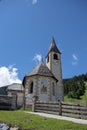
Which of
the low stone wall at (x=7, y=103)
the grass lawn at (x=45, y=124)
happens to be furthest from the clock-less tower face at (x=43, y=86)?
the grass lawn at (x=45, y=124)

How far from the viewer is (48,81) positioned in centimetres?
3419

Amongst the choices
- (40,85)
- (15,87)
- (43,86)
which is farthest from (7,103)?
(15,87)

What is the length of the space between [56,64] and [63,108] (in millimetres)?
27051

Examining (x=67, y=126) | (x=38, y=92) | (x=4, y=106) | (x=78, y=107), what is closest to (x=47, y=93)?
(x=38, y=92)

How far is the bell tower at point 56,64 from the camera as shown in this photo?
44.0 metres

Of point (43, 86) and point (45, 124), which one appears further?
point (43, 86)

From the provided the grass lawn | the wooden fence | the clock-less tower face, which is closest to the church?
the clock-less tower face

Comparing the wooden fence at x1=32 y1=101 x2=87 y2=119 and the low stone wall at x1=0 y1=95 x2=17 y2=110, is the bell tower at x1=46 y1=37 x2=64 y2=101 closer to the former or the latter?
the low stone wall at x1=0 y1=95 x2=17 y2=110

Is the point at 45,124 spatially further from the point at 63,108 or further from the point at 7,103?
the point at 7,103

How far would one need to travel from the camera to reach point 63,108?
1944 cm

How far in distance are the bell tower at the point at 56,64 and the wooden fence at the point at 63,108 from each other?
21157mm

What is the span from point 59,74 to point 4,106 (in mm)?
22182

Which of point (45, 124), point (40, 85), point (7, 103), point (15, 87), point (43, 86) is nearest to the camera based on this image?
point (45, 124)

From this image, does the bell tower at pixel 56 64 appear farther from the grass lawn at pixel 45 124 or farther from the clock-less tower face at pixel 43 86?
the grass lawn at pixel 45 124
